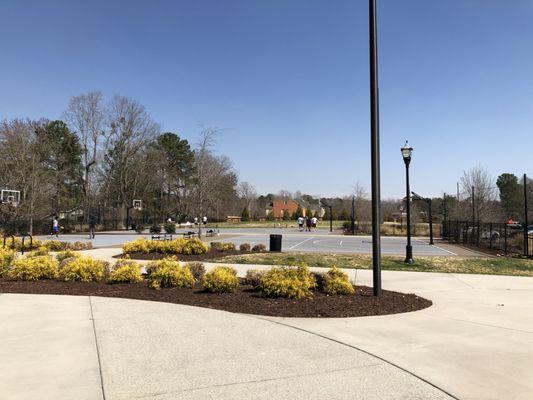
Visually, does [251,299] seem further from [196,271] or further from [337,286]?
[196,271]

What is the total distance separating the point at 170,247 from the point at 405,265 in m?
8.96

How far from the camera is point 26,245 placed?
21.2 meters

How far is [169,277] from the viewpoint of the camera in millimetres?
9531

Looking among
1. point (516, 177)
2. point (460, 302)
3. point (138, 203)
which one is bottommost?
point (460, 302)

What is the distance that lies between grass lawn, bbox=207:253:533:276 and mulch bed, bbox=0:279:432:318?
5.48 meters

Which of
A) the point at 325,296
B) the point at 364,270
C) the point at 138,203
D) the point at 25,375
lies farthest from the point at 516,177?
the point at 25,375

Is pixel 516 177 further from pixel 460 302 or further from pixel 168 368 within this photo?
pixel 168 368

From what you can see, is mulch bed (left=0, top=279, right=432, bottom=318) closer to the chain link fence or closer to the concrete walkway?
the concrete walkway

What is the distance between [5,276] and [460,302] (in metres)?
10.6

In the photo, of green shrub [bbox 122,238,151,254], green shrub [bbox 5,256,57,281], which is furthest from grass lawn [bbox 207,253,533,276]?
green shrub [bbox 5,256,57,281]

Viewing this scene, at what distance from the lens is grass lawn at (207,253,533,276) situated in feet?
47.8

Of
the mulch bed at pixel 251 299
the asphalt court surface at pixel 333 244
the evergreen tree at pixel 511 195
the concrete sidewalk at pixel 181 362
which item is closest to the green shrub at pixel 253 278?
the mulch bed at pixel 251 299

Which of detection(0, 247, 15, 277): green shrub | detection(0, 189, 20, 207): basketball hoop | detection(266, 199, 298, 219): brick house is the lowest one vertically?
detection(0, 247, 15, 277): green shrub

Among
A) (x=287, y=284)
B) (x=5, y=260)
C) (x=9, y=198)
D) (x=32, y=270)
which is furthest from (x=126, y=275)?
(x=9, y=198)
